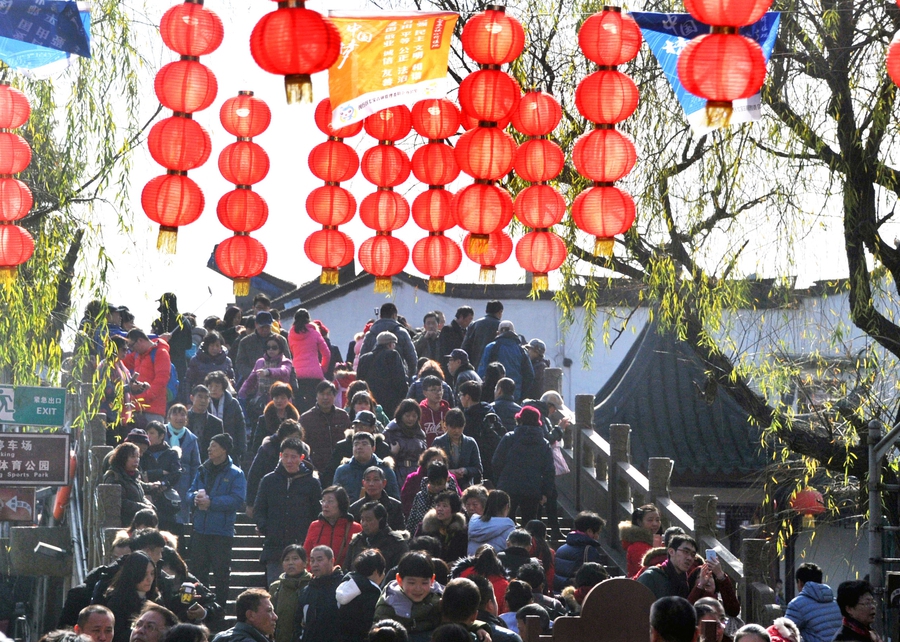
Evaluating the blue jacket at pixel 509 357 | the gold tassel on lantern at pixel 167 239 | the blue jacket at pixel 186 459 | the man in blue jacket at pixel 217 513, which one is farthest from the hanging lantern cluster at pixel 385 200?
the blue jacket at pixel 509 357

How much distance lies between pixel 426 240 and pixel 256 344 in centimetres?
606

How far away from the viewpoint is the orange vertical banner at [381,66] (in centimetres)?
796

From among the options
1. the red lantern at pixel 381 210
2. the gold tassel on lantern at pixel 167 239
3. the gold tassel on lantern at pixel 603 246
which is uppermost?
the red lantern at pixel 381 210

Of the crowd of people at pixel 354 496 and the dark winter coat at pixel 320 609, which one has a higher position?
the crowd of people at pixel 354 496

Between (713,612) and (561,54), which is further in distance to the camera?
(561,54)

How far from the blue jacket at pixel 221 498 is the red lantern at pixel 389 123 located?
3634mm

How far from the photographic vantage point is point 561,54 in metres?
9.78

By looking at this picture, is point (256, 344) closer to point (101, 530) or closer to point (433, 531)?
point (101, 530)

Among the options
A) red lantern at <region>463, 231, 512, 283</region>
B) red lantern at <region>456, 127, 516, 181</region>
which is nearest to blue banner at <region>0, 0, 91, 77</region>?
red lantern at <region>456, 127, 516, 181</region>

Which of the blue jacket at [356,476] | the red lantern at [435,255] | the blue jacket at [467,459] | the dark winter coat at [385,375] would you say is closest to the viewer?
the red lantern at [435,255]

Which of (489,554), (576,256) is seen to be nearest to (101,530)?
(489,554)

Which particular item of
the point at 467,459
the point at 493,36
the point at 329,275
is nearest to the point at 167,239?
the point at 329,275

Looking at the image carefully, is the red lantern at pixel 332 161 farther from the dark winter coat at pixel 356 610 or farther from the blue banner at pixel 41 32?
the dark winter coat at pixel 356 610

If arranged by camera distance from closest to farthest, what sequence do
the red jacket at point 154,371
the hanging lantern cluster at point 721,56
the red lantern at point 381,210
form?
the hanging lantern cluster at point 721,56 → the red lantern at point 381,210 → the red jacket at point 154,371
